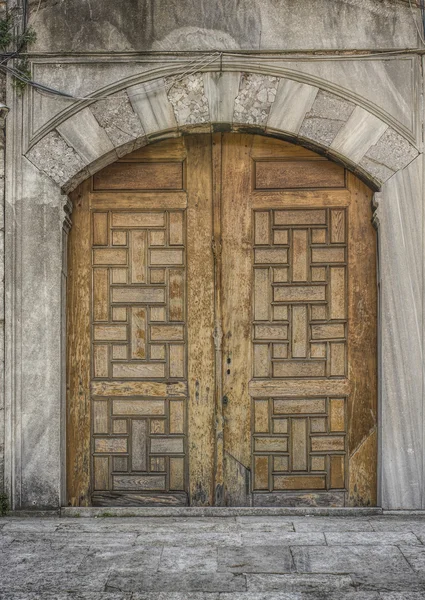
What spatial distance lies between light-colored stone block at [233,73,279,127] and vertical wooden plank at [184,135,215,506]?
1.19 feet

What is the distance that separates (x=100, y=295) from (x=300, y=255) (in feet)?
4.78

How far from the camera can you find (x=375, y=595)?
11.1 ft

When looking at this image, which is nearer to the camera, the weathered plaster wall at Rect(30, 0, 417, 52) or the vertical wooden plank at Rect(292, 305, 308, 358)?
the weathered plaster wall at Rect(30, 0, 417, 52)

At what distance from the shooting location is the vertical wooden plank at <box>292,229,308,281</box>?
488cm

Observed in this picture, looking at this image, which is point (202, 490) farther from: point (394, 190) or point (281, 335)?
point (394, 190)

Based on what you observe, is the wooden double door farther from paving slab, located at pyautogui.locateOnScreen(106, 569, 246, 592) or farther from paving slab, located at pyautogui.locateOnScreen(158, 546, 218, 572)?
paving slab, located at pyautogui.locateOnScreen(106, 569, 246, 592)

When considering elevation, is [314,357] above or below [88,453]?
above

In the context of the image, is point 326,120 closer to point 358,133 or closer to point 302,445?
point 358,133

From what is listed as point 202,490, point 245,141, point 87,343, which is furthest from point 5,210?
point 202,490

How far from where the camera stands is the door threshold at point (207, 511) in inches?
186

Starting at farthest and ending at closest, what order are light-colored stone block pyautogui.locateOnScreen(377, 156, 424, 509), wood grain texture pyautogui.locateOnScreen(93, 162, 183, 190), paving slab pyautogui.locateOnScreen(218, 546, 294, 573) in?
Result: wood grain texture pyautogui.locateOnScreen(93, 162, 183, 190), light-colored stone block pyautogui.locateOnScreen(377, 156, 424, 509), paving slab pyautogui.locateOnScreen(218, 546, 294, 573)

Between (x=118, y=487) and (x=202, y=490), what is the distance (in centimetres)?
60

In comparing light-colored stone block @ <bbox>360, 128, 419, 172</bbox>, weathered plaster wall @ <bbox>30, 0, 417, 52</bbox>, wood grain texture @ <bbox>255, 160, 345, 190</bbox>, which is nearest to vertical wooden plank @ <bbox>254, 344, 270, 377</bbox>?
wood grain texture @ <bbox>255, 160, 345, 190</bbox>

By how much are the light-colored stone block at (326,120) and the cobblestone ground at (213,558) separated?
2.58 m
